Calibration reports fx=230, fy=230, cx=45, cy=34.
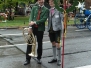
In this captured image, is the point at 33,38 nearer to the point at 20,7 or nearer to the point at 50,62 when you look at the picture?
the point at 50,62

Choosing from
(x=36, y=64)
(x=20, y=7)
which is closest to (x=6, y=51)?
(x=36, y=64)

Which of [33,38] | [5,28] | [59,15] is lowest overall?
[5,28]

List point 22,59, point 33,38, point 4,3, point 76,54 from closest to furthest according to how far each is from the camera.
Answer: point 33,38, point 22,59, point 76,54, point 4,3

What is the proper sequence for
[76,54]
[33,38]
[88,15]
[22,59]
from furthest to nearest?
[88,15]
[76,54]
[22,59]
[33,38]

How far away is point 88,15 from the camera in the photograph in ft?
51.6

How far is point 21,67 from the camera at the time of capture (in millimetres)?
6438

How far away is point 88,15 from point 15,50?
8425mm

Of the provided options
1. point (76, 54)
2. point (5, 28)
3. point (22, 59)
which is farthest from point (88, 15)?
point (22, 59)

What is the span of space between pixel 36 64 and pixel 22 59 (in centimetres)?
79

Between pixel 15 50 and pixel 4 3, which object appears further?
pixel 4 3

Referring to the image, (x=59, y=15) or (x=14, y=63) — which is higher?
(x=59, y=15)

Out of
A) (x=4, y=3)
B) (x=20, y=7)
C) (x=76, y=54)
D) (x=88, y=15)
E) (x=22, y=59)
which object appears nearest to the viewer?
(x=22, y=59)

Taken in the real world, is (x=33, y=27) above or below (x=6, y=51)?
above

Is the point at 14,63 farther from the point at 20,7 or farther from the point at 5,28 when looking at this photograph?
the point at 20,7
